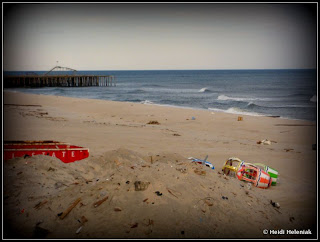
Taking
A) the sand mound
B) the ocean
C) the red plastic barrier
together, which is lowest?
the sand mound

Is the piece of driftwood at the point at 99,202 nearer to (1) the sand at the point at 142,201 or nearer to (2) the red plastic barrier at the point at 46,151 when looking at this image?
(1) the sand at the point at 142,201

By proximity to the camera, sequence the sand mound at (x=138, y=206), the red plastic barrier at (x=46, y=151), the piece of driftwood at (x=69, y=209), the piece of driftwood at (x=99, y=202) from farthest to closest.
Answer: the red plastic barrier at (x=46, y=151) < the piece of driftwood at (x=99, y=202) < the piece of driftwood at (x=69, y=209) < the sand mound at (x=138, y=206)

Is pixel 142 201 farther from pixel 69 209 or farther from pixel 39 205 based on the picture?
pixel 39 205

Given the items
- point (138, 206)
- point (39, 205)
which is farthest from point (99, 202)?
point (39, 205)

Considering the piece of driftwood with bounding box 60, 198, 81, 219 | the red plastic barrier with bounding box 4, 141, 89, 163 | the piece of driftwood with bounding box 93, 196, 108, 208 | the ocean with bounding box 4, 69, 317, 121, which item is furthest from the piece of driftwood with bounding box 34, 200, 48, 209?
the red plastic barrier with bounding box 4, 141, 89, 163

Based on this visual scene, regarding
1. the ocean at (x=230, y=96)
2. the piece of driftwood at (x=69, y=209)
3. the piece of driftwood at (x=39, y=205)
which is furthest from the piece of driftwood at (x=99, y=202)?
the ocean at (x=230, y=96)

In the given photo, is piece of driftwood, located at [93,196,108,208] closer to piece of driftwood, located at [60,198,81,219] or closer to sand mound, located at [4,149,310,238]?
sand mound, located at [4,149,310,238]

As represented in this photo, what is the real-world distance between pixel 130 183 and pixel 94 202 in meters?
0.67

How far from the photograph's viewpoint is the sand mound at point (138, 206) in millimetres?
3320

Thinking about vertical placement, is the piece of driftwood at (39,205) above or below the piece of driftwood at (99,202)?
below

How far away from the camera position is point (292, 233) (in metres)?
3.64

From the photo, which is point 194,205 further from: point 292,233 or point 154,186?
point 292,233

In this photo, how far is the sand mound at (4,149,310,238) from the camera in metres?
3.32

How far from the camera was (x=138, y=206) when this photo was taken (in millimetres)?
3676
